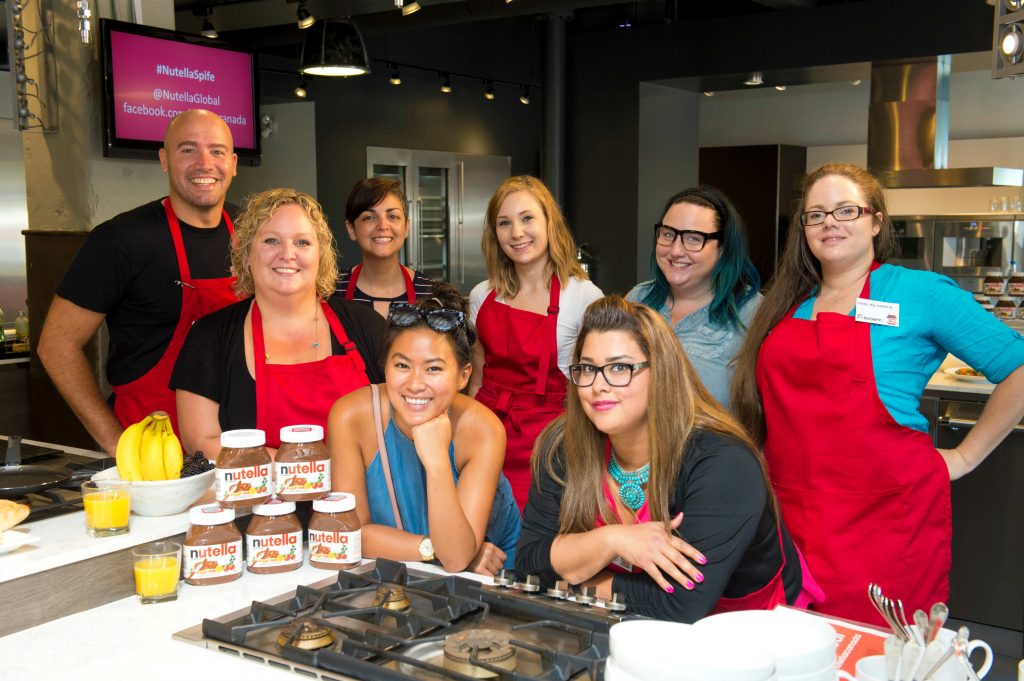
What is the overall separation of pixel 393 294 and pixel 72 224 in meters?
1.61

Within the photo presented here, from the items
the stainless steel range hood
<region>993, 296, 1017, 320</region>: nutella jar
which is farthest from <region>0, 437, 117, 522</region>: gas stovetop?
<region>993, 296, 1017, 320</region>: nutella jar

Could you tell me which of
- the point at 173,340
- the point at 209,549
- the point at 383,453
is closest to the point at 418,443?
the point at 383,453

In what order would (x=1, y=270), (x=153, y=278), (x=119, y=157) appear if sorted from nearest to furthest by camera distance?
(x=153, y=278)
(x=119, y=157)
(x=1, y=270)

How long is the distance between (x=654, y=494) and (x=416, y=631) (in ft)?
2.02

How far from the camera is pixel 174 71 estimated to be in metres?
4.60

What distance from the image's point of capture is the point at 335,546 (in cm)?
197

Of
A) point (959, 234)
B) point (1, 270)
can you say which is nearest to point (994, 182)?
point (959, 234)

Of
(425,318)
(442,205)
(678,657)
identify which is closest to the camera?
(678,657)

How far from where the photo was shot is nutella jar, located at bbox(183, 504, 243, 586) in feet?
6.24

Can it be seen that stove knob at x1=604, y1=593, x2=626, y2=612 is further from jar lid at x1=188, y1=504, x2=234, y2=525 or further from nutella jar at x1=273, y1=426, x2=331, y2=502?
jar lid at x1=188, y1=504, x2=234, y2=525

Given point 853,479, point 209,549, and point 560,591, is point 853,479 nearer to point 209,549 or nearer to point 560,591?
point 560,591

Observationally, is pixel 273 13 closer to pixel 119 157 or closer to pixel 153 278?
pixel 119 157

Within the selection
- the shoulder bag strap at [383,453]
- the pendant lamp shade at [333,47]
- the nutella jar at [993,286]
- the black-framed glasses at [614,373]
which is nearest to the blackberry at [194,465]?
the shoulder bag strap at [383,453]

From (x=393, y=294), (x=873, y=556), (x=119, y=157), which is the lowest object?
(x=873, y=556)
